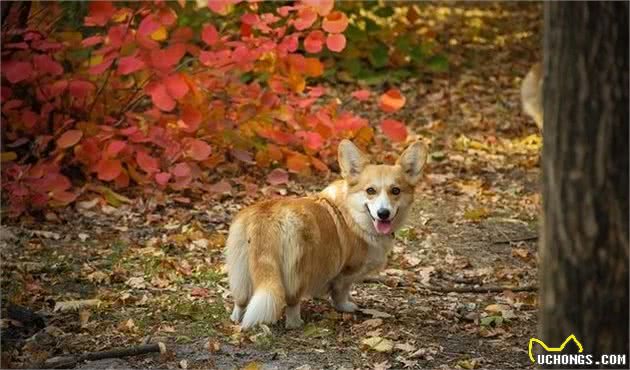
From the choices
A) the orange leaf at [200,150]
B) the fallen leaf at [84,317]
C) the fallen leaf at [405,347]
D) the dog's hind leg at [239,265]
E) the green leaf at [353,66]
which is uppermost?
the green leaf at [353,66]

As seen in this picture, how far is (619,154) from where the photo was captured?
3.06 meters

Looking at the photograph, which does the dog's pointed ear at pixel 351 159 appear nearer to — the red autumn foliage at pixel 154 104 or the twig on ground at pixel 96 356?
the twig on ground at pixel 96 356

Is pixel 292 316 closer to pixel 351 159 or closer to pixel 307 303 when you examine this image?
pixel 307 303

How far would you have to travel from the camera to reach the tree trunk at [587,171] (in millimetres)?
3041

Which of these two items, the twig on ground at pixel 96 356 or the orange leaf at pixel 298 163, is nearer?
the twig on ground at pixel 96 356

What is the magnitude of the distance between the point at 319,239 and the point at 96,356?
1.39 m

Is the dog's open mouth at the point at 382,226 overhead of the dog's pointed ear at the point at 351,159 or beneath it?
beneath

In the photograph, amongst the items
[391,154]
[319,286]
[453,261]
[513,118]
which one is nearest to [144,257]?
[319,286]

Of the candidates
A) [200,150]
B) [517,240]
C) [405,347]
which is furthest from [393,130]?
[405,347]

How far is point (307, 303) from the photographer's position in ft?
18.8

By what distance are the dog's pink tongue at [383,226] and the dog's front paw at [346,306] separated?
47cm

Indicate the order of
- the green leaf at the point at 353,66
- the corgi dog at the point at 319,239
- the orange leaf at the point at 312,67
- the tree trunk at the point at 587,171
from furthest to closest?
1. the green leaf at the point at 353,66
2. the orange leaf at the point at 312,67
3. the corgi dog at the point at 319,239
4. the tree trunk at the point at 587,171

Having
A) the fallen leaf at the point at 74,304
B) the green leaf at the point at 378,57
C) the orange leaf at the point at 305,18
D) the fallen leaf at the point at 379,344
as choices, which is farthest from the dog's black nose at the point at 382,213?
the green leaf at the point at 378,57

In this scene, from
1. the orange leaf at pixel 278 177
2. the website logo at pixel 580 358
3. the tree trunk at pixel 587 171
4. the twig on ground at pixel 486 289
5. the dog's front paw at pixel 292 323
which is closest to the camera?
the tree trunk at pixel 587 171
